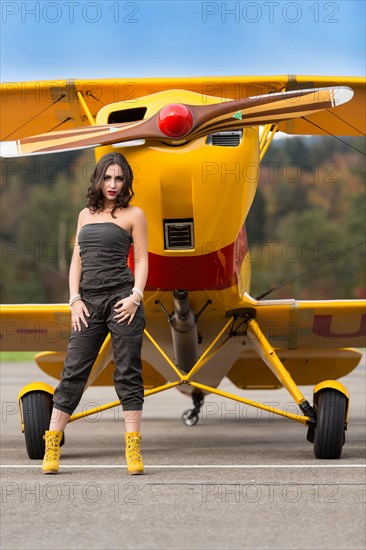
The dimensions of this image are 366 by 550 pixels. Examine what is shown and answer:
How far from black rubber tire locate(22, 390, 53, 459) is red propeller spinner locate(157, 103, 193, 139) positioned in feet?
6.36

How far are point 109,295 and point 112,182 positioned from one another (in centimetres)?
60

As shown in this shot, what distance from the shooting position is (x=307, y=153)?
62219mm

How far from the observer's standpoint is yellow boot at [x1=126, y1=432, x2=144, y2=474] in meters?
4.89

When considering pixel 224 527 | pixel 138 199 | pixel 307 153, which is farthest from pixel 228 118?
pixel 307 153

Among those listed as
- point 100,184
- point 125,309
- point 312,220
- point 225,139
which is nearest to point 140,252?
point 125,309

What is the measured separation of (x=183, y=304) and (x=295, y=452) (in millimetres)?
1236

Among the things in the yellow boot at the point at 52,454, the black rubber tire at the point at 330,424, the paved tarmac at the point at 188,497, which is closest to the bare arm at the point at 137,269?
the yellow boot at the point at 52,454

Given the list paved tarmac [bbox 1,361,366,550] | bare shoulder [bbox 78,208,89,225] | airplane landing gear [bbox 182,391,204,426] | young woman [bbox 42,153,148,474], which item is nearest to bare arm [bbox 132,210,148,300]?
young woman [bbox 42,153,148,474]

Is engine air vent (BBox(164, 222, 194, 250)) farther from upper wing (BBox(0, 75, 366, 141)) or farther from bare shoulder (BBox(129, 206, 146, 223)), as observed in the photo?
upper wing (BBox(0, 75, 366, 141))

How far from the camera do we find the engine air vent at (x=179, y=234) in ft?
19.2

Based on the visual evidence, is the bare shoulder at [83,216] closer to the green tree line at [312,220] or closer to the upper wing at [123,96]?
the upper wing at [123,96]

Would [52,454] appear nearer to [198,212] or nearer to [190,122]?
[198,212]

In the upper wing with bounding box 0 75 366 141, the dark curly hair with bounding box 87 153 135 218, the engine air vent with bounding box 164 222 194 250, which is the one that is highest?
the upper wing with bounding box 0 75 366 141

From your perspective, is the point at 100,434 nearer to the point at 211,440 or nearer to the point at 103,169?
the point at 211,440
